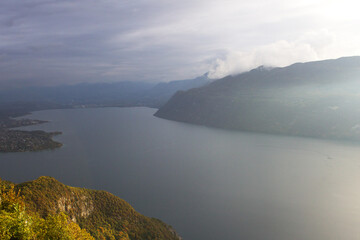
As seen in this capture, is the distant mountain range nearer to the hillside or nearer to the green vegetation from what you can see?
the hillside

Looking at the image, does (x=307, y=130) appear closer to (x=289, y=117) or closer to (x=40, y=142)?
(x=289, y=117)

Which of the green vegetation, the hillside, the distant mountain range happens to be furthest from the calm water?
the green vegetation

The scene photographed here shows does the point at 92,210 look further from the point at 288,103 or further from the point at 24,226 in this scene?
the point at 288,103

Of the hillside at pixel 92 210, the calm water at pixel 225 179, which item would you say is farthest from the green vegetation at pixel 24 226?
the calm water at pixel 225 179

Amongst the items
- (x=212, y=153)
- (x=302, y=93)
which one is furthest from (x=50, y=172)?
(x=302, y=93)

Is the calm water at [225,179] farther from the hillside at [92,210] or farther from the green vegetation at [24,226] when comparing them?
the green vegetation at [24,226]
